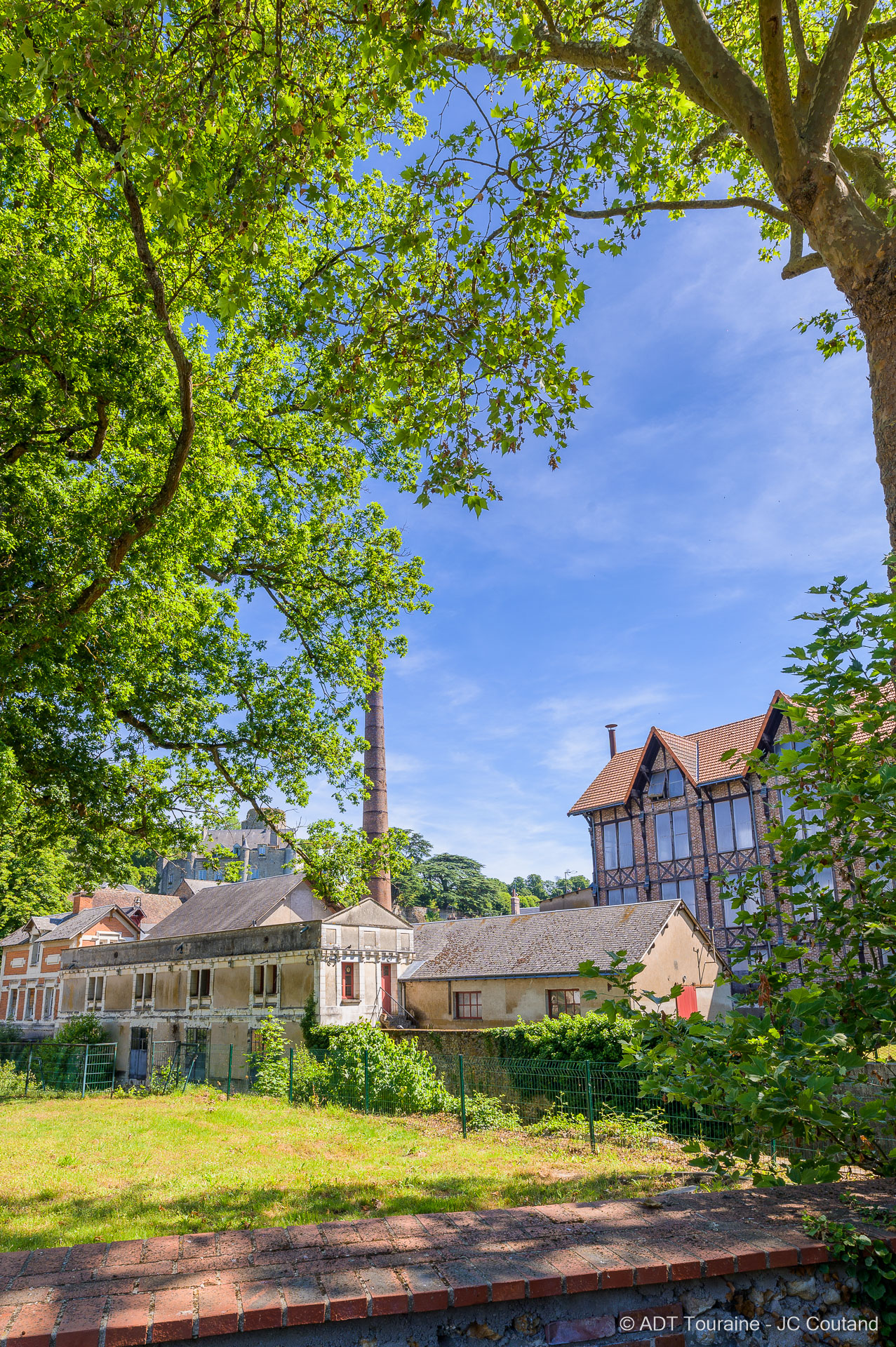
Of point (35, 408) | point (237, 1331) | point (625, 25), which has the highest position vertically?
point (625, 25)

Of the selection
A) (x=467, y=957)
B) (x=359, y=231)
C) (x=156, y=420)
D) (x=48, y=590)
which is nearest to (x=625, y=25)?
(x=359, y=231)

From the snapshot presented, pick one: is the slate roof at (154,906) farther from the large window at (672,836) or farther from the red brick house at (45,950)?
the large window at (672,836)

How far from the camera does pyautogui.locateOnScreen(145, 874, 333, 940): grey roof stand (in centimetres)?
3177

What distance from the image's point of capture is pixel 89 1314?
9.43 ft

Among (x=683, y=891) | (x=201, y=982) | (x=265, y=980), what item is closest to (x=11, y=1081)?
(x=201, y=982)

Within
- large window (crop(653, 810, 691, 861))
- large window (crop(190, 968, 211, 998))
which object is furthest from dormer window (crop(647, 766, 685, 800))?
large window (crop(190, 968, 211, 998))

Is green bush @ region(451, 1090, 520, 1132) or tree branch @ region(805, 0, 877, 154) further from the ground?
tree branch @ region(805, 0, 877, 154)

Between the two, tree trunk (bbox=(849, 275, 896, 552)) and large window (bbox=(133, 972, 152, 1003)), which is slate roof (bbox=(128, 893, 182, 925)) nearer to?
large window (bbox=(133, 972, 152, 1003))

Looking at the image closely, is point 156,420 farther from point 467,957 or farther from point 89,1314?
point 467,957

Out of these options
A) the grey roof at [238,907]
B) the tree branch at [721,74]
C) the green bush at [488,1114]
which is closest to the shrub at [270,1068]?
the green bush at [488,1114]

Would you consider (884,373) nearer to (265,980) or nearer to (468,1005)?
(468,1005)

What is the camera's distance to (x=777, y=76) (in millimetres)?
5539

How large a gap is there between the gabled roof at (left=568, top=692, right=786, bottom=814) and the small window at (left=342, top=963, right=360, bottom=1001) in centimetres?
1512

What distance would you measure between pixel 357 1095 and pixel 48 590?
41.8ft
